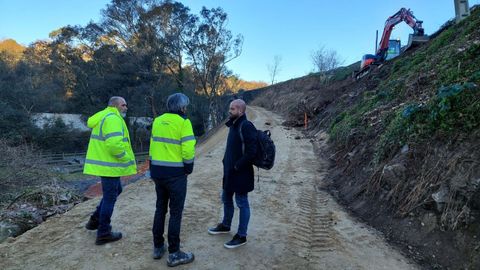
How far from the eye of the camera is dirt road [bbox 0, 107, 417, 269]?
3650mm

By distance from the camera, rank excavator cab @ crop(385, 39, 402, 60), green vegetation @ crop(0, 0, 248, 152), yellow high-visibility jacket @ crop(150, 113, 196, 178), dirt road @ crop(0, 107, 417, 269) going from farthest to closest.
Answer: green vegetation @ crop(0, 0, 248, 152) < excavator cab @ crop(385, 39, 402, 60) < dirt road @ crop(0, 107, 417, 269) < yellow high-visibility jacket @ crop(150, 113, 196, 178)

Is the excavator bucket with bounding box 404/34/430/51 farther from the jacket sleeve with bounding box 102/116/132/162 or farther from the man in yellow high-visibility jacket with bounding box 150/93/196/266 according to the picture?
the jacket sleeve with bounding box 102/116/132/162

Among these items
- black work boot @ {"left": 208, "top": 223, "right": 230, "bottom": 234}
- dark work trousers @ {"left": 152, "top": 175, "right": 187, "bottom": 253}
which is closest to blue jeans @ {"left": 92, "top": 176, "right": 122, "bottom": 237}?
dark work trousers @ {"left": 152, "top": 175, "right": 187, "bottom": 253}

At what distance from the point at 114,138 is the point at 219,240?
5.78ft

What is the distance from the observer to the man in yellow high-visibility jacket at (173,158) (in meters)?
3.42

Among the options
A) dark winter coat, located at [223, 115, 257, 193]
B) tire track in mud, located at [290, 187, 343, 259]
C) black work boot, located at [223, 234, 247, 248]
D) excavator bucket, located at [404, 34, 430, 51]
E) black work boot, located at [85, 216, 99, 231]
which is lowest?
tire track in mud, located at [290, 187, 343, 259]

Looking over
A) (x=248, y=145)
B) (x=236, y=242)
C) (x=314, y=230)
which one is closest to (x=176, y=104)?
(x=248, y=145)

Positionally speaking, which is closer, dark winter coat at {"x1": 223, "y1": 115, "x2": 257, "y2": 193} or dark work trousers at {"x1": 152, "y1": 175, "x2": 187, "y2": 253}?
dark work trousers at {"x1": 152, "y1": 175, "x2": 187, "y2": 253}

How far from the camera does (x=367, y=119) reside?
862 cm

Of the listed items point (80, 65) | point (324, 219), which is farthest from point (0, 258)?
point (80, 65)

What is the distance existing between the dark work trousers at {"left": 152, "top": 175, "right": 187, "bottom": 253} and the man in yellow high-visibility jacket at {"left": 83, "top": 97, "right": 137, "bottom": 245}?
2.05 feet

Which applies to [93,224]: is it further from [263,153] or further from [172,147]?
[263,153]

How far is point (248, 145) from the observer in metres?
3.72

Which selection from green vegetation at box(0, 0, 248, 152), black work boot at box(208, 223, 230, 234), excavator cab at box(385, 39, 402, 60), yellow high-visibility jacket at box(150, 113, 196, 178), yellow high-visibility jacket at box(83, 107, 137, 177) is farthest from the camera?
green vegetation at box(0, 0, 248, 152)
